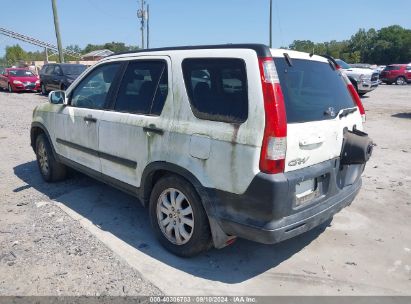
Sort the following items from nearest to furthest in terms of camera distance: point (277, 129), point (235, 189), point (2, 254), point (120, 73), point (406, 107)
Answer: point (277, 129)
point (235, 189)
point (2, 254)
point (120, 73)
point (406, 107)

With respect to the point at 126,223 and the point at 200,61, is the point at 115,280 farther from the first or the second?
the point at 200,61

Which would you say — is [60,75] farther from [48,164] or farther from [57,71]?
[48,164]

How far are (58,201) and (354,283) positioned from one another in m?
3.72

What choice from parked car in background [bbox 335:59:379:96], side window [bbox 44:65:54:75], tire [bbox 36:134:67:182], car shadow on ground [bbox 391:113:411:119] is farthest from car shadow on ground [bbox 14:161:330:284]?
side window [bbox 44:65:54:75]

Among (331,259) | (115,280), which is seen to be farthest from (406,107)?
(115,280)

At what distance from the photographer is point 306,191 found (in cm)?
305

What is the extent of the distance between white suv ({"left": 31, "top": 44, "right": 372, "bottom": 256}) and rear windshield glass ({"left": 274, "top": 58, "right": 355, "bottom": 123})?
0.01m

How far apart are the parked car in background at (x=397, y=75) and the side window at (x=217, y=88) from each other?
101ft

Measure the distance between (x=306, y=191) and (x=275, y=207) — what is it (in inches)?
16.4

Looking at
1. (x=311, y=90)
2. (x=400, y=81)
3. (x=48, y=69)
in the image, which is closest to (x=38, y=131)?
(x=311, y=90)

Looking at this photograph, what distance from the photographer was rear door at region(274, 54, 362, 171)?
2.88m

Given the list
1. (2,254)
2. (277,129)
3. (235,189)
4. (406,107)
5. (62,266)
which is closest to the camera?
(277,129)

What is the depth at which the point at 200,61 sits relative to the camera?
3.24m

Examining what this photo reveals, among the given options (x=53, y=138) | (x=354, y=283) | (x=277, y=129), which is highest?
Answer: (x=277, y=129)
